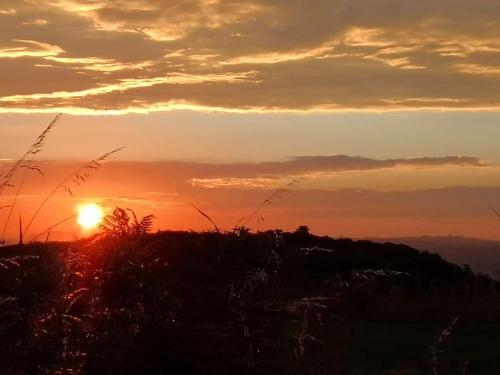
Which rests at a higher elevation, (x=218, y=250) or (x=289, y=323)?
(x=218, y=250)

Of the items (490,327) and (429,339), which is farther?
(490,327)

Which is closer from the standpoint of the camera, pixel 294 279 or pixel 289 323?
pixel 289 323

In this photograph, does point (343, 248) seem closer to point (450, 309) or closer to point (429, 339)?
point (450, 309)

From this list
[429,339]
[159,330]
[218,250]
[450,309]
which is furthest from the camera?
[450,309]

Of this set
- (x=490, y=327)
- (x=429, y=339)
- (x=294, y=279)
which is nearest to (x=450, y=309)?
(x=490, y=327)

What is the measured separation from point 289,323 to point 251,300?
229 millimetres

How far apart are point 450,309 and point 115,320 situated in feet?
53.9

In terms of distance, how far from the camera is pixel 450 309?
773 inches

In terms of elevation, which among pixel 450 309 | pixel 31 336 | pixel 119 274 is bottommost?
pixel 450 309

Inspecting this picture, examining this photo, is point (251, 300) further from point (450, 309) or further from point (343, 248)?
point (343, 248)

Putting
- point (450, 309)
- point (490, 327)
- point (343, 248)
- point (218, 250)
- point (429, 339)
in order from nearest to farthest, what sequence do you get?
point (218, 250) < point (429, 339) < point (490, 327) < point (450, 309) < point (343, 248)

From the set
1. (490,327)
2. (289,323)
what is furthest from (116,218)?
(490,327)

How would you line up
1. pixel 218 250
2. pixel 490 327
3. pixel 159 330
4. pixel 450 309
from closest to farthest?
pixel 159 330, pixel 218 250, pixel 490 327, pixel 450 309

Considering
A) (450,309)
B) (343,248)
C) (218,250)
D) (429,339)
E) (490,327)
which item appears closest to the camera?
(218,250)
